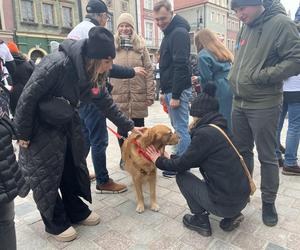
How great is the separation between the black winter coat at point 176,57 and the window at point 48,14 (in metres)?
23.2

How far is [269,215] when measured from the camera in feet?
9.15

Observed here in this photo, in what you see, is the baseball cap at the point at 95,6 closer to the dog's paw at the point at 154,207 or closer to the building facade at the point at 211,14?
the dog's paw at the point at 154,207

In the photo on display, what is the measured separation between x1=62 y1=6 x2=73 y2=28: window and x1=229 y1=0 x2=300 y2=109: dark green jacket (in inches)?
1002

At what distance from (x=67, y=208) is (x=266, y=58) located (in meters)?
2.38

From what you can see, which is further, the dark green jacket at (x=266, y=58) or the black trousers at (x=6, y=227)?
the dark green jacket at (x=266, y=58)

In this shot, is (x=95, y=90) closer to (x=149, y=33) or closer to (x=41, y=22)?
(x=41, y=22)

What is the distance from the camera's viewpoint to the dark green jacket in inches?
96.3

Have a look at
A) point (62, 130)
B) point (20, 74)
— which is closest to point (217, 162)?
point (62, 130)

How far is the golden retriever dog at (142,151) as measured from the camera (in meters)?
2.93

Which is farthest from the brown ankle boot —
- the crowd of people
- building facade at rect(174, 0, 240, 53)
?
building facade at rect(174, 0, 240, 53)

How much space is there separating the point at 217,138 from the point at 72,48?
140 centimetres

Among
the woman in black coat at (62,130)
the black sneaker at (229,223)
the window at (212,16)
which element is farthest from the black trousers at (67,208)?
the window at (212,16)

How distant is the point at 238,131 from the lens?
9.87 feet

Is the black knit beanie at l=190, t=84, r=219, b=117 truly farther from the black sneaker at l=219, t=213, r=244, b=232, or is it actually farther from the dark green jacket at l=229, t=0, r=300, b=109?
the black sneaker at l=219, t=213, r=244, b=232
